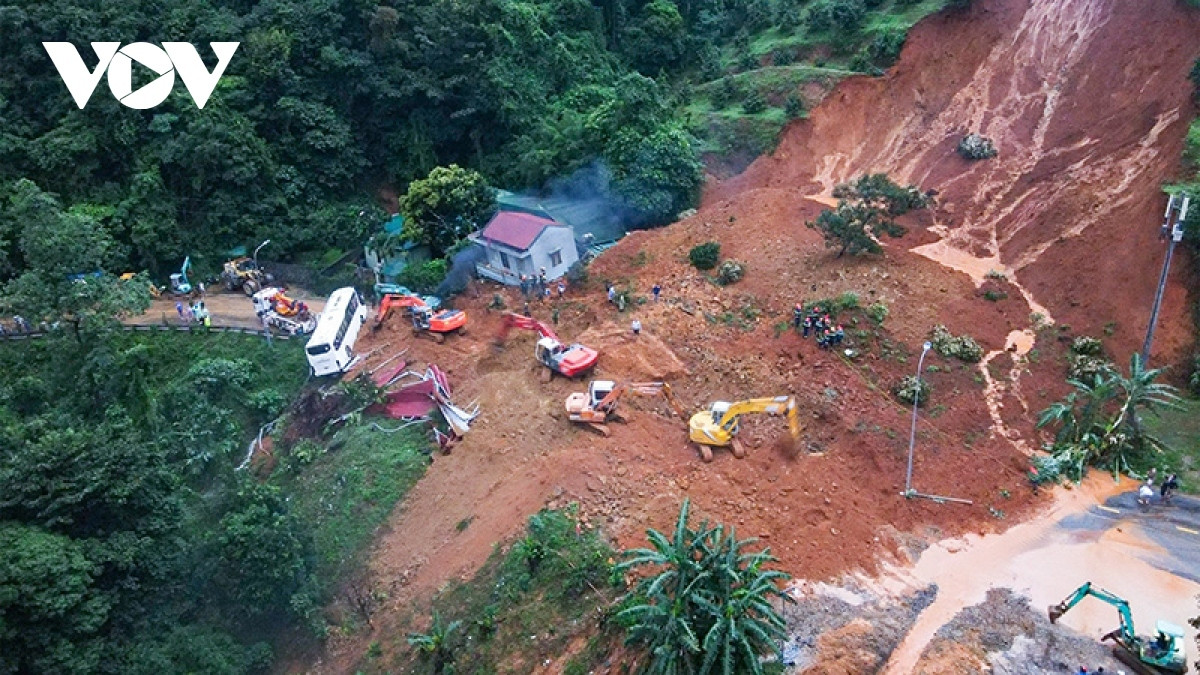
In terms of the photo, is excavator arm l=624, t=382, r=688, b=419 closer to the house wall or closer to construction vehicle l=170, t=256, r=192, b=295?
the house wall

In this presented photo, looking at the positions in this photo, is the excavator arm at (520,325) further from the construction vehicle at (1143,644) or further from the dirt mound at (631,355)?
the construction vehicle at (1143,644)

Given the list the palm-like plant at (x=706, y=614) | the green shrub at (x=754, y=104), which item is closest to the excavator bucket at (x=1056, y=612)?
the palm-like plant at (x=706, y=614)

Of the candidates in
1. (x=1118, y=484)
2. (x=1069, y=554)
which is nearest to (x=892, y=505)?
(x=1069, y=554)

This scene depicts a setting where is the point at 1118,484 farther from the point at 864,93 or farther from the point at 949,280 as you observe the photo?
the point at 864,93

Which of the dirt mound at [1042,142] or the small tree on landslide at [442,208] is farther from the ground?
the dirt mound at [1042,142]

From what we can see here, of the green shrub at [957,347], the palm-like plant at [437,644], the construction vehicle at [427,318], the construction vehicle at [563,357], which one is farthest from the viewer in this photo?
the construction vehicle at [427,318]

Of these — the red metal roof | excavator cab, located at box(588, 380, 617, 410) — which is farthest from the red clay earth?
the red metal roof
